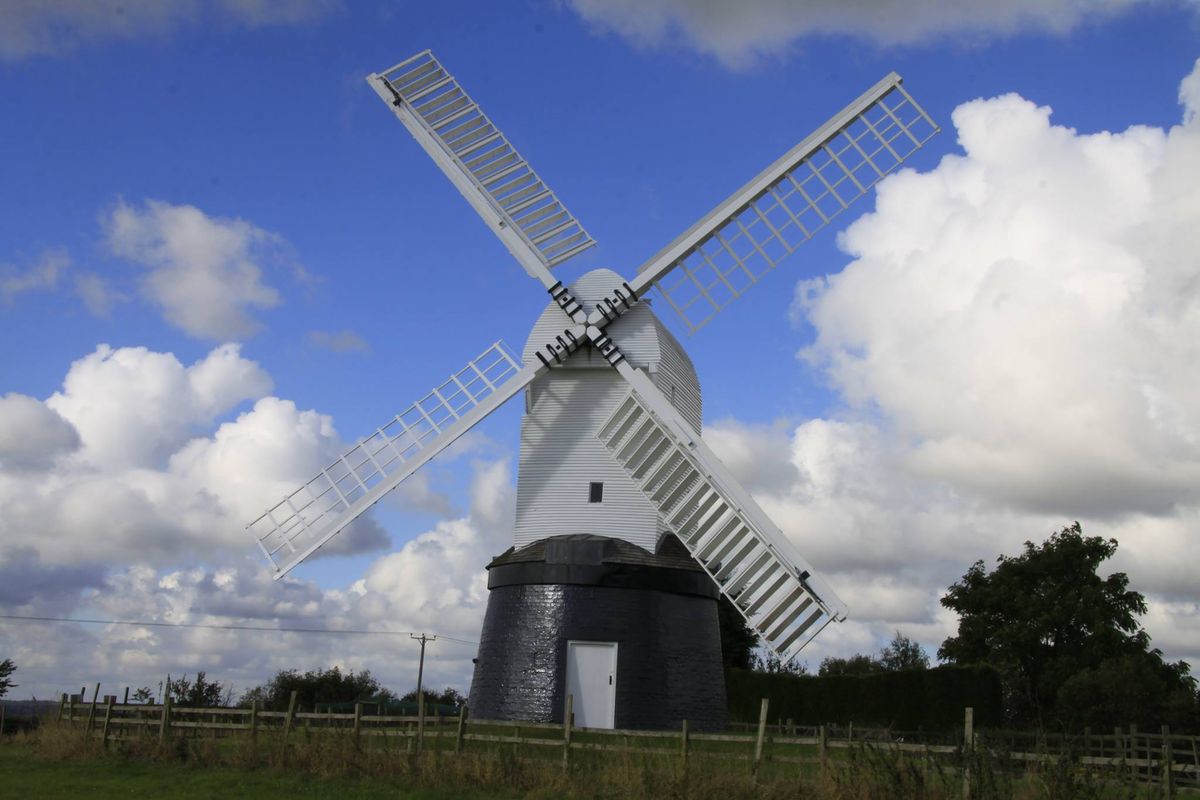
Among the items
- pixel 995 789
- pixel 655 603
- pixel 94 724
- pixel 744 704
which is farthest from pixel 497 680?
pixel 744 704

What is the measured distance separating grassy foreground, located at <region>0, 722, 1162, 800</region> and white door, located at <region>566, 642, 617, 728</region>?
10.7 feet

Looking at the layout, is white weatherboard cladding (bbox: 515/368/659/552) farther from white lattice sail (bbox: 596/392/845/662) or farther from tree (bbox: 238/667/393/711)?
tree (bbox: 238/667/393/711)

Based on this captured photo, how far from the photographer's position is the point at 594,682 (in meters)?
17.1

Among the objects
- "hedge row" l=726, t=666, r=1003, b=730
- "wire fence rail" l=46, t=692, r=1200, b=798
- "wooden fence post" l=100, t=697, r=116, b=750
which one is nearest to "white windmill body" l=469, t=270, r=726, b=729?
"wire fence rail" l=46, t=692, r=1200, b=798

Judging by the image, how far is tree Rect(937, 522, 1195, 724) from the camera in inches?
1363

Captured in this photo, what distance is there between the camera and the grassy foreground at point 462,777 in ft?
35.5

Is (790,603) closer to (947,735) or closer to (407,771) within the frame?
(407,771)

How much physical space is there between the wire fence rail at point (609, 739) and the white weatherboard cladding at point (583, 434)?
336 cm

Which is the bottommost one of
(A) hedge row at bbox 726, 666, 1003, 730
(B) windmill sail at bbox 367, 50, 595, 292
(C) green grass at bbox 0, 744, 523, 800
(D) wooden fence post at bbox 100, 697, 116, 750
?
(C) green grass at bbox 0, 744, 523, 800

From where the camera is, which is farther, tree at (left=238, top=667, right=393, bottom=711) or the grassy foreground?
tree at (left=238, top=667, right=393, bottom=711)

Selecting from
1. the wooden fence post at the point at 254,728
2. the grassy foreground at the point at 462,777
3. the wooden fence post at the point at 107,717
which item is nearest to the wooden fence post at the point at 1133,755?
the grassy foreground at the point at 462,777

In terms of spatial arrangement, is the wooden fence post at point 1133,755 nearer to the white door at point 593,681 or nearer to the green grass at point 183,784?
the green grass at point 183,784

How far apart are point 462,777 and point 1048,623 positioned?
27571 mm

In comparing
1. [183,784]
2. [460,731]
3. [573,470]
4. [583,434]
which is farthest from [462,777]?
[583,434]
